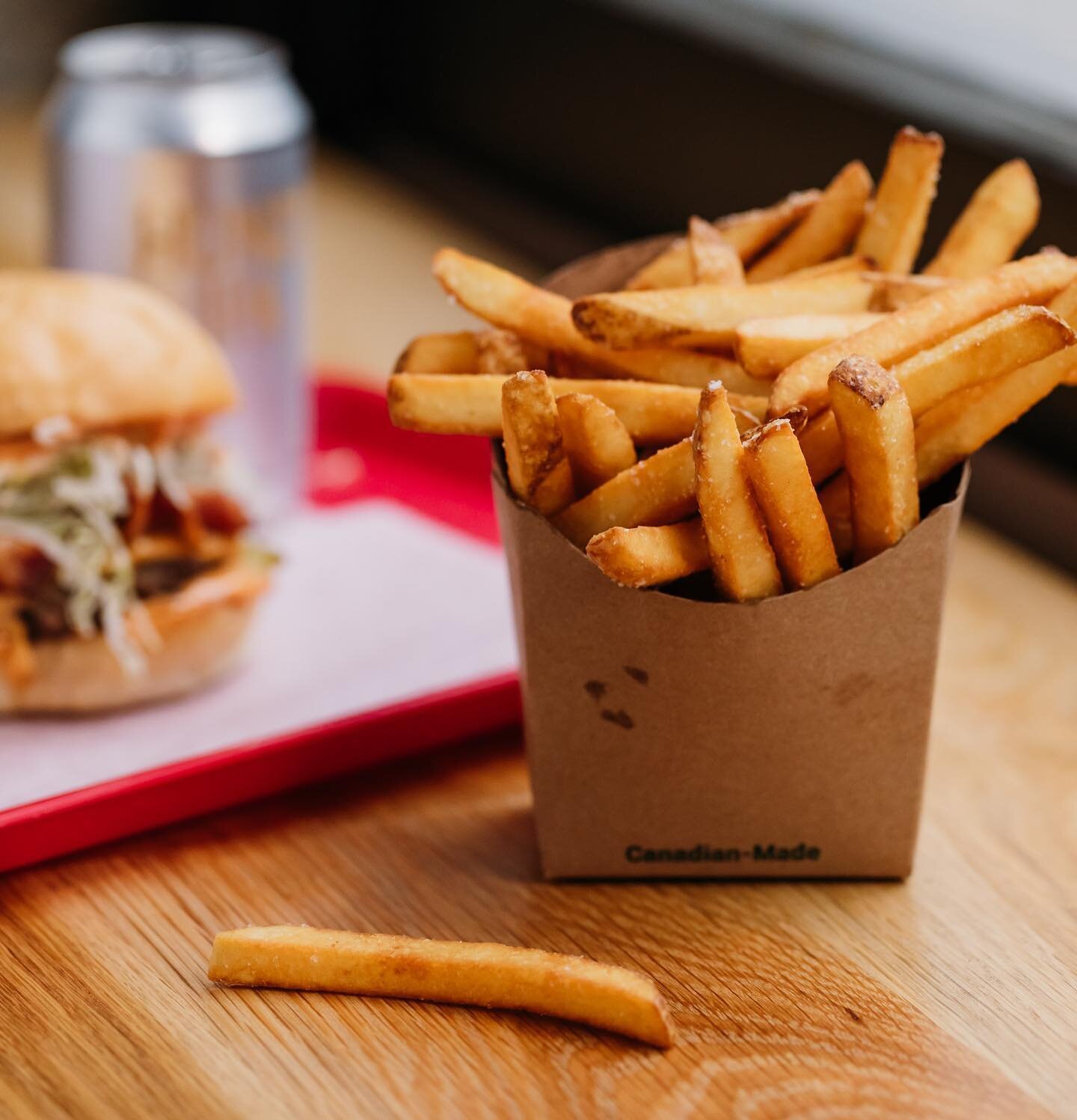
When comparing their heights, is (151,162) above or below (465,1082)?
above

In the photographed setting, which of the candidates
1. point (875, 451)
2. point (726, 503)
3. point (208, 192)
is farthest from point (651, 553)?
point (208, 192)

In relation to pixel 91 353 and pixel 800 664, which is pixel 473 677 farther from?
pixel 91 353

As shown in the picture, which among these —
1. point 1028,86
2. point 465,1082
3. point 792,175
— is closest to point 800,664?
point 465,1082

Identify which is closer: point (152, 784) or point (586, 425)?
point (586, 425)

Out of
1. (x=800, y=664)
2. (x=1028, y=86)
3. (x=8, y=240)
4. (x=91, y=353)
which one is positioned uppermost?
(x=1028, y=86)

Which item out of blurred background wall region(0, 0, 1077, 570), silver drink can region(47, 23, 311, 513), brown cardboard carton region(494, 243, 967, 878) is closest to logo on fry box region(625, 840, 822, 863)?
brown cardboard carton region(494, 243, 967, 878)

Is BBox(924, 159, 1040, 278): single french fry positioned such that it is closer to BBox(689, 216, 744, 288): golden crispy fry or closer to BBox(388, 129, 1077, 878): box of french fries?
BBox(388, 129, 1077, 878): box of french fries

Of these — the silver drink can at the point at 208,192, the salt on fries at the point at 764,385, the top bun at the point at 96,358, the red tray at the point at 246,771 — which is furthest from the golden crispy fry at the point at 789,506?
the silver drink can at the point at 208,192

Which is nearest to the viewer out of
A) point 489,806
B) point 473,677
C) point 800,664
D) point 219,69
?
point 800,664
